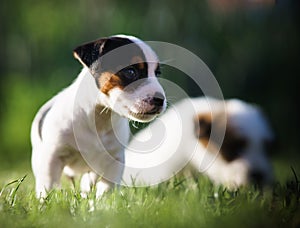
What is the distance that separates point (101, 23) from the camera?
19.9ft

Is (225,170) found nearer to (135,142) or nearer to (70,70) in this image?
(135,142)

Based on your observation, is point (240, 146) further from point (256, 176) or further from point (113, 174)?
point (113, 174)

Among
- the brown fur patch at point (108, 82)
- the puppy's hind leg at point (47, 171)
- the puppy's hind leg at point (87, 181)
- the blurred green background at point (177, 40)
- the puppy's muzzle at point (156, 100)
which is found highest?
the blurred green background at point (177, 40)

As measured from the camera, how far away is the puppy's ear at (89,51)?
2877 mm

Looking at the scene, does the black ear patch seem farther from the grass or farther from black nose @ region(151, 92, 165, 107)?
the grass

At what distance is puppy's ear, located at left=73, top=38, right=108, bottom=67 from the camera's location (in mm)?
2877

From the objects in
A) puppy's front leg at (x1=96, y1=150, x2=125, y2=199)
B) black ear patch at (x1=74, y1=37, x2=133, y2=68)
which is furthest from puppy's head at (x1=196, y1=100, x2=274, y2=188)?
black ear patch at (x1=74, y1=37, x2=133, y2=68)

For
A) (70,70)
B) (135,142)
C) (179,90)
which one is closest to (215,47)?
(179,90)

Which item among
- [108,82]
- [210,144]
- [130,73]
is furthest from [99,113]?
[210,144]

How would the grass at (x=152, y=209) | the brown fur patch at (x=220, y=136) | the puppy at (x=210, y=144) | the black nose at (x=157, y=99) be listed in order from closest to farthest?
the grass at (x=152, y=209) → the black nose at (x=157, y=99) → the puppy at (x=210, y=144) → the brown fur patch at (x=220, y=136)

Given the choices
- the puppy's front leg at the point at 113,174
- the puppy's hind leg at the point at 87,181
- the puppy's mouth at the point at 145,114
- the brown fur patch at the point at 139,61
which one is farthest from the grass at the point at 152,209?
the brown fur patch at the point at 139,61

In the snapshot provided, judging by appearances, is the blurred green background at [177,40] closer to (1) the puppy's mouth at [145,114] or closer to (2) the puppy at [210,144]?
(2) the puppy at [210,144]

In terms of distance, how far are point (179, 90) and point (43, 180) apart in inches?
101

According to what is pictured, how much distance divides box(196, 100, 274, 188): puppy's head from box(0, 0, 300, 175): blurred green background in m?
1.18
